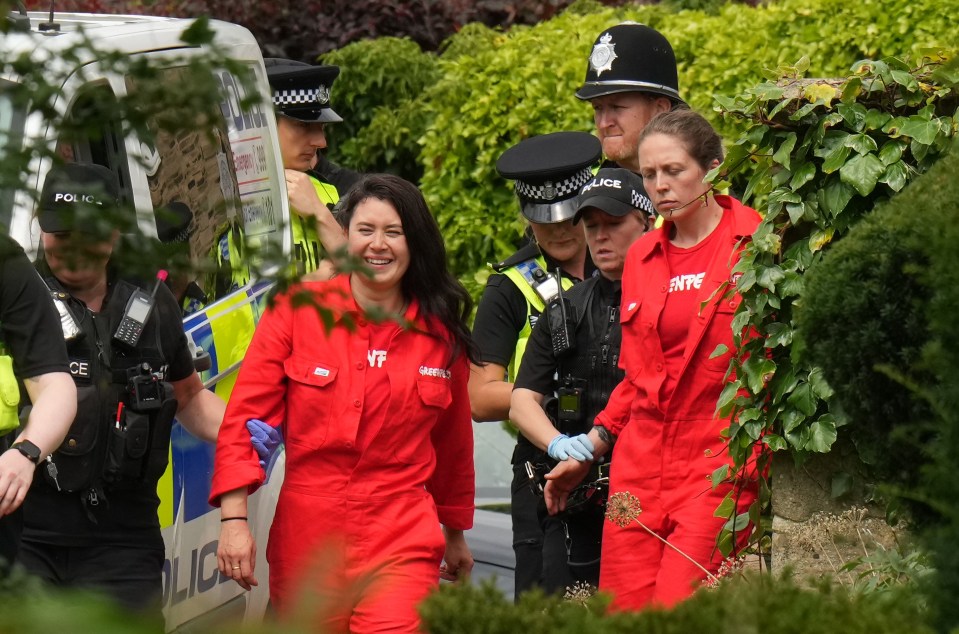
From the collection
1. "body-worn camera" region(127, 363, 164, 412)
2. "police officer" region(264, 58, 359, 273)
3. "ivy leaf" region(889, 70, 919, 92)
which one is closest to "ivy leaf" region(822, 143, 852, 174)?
"ivy leaf" region(889, 70, 919, 92)

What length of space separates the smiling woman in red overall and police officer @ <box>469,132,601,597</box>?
642 millimetres

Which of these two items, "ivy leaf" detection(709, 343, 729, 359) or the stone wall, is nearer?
the stone wall

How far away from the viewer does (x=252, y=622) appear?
135 centimetres

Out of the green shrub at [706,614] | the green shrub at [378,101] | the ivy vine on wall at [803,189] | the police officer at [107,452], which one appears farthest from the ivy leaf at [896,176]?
the green shrub at [378,101]

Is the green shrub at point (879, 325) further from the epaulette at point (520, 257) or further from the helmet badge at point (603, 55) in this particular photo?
the helmet badge at point (603, 55)

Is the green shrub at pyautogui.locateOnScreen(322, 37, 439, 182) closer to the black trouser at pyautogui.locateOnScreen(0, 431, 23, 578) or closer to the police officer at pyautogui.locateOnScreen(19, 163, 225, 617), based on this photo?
the police officer at pyautogui.locateOnScreen(19, 163, 225, 617)

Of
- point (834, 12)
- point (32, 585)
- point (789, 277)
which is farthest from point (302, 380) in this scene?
point (834, 12)

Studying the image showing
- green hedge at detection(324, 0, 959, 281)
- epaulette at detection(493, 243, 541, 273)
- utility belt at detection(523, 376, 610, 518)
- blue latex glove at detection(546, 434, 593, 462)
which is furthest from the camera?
green hedge at detection(324, 0, 959, 281)

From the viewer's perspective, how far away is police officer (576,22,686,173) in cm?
552

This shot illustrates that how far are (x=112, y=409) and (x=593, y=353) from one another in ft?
5.08

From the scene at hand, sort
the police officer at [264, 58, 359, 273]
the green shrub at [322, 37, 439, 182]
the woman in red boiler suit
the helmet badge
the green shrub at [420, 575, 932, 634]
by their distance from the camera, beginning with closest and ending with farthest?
the green shrub at [420, 575, 932, 634] < the woman in red boiler suit < the helmet badge < the police officer at [264, 58, 359, 273] < the green shrub at [322, 37, 439, 182]

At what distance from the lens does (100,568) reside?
4461mm

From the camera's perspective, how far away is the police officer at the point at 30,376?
393 centimetres

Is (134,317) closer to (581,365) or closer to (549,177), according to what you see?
(581,365)
